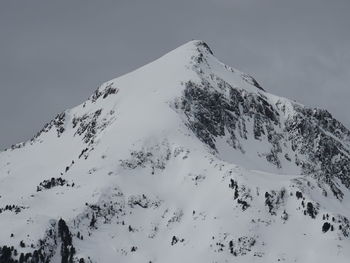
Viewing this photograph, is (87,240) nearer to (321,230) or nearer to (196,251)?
(196,251)

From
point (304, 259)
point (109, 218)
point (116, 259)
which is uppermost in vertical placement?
point (109, 218)

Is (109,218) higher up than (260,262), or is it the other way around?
(109,218)

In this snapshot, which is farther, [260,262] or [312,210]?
[312,210]

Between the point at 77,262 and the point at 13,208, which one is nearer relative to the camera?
the point at 77,262

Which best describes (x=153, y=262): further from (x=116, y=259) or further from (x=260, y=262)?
(x=260, y=262)

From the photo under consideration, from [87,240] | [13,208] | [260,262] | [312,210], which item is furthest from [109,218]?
[312,210]

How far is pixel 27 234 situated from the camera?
176250 millimetres

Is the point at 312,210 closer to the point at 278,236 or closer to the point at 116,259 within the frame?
the point at 278,236

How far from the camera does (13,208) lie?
196 meters

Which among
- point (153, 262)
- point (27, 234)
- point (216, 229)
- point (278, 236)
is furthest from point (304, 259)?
point (27, 234)

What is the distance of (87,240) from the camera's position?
7392 inches

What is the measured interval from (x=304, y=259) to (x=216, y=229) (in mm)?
26216

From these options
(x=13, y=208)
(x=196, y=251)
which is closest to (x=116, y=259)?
(x=196, y=251)

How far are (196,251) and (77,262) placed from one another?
3385 centimetres
